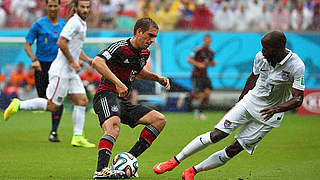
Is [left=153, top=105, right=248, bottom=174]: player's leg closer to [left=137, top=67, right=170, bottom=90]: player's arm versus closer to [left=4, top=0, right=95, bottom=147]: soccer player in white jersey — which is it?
[left=137, top=67, right=170, bottom=90]: player's arm

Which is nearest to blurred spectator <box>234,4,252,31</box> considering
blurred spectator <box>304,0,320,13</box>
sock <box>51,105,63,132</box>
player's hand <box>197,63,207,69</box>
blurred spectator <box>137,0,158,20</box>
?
blurred spectator <box>304,0,320,13</box>

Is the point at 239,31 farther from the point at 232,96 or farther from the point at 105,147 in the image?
the point at 105,147

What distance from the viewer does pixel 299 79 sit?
6.53m

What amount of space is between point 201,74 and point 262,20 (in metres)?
5.54

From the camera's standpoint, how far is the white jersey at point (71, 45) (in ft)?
33.9

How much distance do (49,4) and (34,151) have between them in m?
3.05

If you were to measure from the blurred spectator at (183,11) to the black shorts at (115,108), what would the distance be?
1495cm

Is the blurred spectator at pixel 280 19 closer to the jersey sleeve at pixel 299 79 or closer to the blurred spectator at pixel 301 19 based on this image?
the blurred spectator at pixel 301 19

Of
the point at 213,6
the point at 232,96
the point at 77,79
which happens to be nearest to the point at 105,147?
the point at 77,79

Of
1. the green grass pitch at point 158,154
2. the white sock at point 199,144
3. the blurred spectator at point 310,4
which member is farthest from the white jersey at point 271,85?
the blurred spectator at point 310,4

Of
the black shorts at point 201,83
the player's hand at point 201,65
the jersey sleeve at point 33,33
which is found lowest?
the black shorts at point 201,83

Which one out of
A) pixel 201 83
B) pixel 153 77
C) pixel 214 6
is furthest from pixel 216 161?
pixel 214 6

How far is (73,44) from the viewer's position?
35.0ft

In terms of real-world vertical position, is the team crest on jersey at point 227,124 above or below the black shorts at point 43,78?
above
